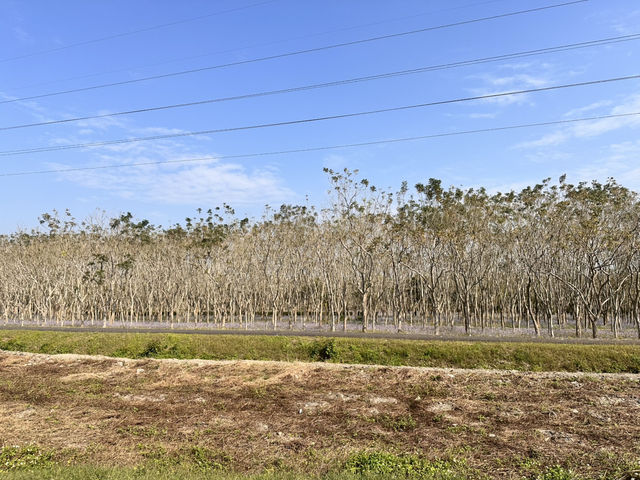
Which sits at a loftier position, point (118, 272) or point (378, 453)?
point (118, 272)

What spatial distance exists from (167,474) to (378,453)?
10.5ft

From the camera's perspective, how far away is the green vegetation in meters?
14.2

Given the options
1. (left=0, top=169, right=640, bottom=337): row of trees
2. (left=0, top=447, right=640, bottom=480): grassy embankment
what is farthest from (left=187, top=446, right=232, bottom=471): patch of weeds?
(left=0, top=169, right=640, bottom=337): row of trees

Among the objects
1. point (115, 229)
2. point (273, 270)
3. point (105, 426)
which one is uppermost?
point (115, 229)

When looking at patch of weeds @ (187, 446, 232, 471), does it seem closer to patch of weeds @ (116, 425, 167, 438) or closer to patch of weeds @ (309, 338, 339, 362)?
patch of weeds @ (116, 425, 167, 438)

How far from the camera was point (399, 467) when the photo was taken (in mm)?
6777

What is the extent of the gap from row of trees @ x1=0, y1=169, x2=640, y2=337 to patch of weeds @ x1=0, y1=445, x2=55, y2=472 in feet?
83.2

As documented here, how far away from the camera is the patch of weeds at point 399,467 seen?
21.3 ft

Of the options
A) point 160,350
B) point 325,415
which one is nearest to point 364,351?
point 325,415

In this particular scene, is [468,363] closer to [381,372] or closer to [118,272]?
[381,372]

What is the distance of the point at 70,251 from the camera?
151ft

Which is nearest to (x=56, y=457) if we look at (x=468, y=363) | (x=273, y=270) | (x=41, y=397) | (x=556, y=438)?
(x=41, y=397)

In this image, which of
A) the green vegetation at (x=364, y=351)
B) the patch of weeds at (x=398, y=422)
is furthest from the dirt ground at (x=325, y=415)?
the green vegetation at (x=364, y=351)

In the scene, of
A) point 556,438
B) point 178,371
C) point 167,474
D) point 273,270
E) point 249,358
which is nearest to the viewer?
point 167,474
